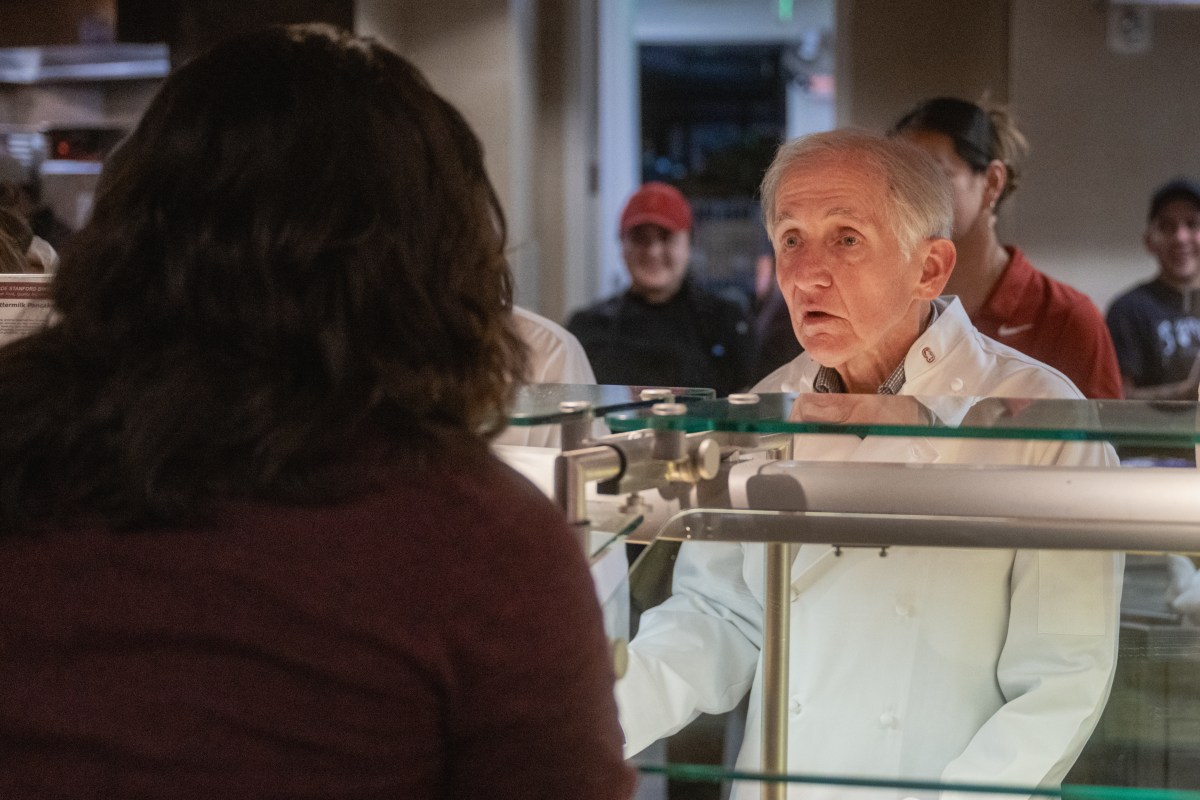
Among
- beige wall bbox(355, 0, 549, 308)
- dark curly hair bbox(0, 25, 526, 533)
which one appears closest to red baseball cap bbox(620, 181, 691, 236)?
beige wall bbox(355, 0, 549, 308)

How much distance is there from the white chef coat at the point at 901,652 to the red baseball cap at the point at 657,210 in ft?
7.69

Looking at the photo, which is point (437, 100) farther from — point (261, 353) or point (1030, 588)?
point (1030, 588)

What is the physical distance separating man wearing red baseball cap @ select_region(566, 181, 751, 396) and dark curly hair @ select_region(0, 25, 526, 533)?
98.9 inches

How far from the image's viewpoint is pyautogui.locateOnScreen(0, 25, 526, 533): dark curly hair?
0.69 m

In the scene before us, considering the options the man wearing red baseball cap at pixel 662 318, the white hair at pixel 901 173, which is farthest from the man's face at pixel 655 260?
the white hair at pixel 901 173

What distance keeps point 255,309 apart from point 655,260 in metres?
2.73

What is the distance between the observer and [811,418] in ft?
2.91

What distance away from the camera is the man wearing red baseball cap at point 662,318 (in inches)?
130

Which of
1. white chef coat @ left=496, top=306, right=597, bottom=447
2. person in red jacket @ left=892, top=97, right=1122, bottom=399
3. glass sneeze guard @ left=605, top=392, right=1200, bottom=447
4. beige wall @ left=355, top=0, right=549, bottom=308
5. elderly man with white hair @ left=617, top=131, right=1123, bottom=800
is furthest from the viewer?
beige wall @ left=355, top=0, right=549, bottom=308

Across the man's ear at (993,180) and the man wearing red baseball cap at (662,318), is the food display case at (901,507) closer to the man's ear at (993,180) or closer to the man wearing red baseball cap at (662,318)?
the man's ear at (993,180)

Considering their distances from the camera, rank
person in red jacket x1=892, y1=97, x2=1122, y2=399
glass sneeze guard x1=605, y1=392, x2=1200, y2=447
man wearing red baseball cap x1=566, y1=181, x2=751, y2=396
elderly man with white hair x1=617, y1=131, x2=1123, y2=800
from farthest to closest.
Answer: man wearing red baseball cap x1=566, y1=181, x2=751, y2=396 → person in red jacket x1=892, y1=97, x2=1122, y2=399 → elderly man with white hair x1=617, y1=131, x2=1123, y2=800 → glass sneeze guard x1=605, y1=392, x2=1200, y2=447

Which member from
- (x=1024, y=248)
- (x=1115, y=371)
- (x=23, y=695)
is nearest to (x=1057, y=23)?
(x=1024, y=248)

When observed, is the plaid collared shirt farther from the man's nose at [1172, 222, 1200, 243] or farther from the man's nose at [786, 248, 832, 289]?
the man's nose at [1172, 222, 1200, 243]

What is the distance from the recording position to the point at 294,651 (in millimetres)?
670
